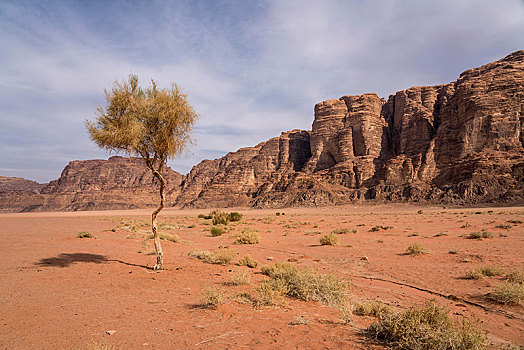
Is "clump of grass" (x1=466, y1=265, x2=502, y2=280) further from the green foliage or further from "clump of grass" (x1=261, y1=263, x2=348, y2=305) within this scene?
the green foliage

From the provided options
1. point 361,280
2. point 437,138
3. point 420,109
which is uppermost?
point 420,109

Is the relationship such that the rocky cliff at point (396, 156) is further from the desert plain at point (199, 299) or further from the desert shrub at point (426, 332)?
the desert shrub at point (426, 332)

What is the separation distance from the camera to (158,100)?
8.33 m

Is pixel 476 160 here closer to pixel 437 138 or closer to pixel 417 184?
pixel 417 184

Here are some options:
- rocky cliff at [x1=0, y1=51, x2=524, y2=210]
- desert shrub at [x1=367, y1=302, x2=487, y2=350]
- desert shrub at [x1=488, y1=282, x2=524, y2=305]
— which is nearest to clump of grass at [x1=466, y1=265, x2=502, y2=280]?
desert shrub at [x1=488, y1=282, x2=524, y2=305]

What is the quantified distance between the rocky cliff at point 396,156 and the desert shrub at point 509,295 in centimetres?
4677

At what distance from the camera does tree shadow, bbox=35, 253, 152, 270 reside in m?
9.31

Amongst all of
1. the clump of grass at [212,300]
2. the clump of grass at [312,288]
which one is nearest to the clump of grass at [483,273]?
the clump of grass at [312,288]

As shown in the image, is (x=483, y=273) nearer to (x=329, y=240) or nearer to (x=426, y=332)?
(x=426, y=332)

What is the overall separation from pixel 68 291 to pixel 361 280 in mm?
8122

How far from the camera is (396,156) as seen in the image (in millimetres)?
90312

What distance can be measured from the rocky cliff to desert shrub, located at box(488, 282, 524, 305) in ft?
153

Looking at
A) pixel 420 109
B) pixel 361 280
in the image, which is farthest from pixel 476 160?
pixel 361 280

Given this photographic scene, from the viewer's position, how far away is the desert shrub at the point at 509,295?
234 inches
